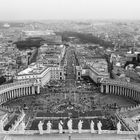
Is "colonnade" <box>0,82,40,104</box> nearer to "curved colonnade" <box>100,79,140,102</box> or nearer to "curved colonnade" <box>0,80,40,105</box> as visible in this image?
"curved colonnade" <box>0,80,40,105</box>

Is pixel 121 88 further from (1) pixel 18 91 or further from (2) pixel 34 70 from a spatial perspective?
(1) pixel 18 91

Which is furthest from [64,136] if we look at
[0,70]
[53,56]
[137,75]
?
[53,56]

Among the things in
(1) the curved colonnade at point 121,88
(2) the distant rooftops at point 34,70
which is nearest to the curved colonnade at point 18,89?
(2) the distant rooftops at point 34,70

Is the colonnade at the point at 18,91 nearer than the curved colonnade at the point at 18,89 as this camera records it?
Yes

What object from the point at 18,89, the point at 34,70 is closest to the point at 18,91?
the point at 18,89

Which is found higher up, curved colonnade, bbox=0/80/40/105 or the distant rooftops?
the distant rooftops

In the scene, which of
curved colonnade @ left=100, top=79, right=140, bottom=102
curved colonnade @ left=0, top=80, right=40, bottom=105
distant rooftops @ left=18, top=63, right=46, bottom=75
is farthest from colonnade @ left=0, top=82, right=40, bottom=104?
curved colonnade @ left=100, top=79, right=140, bottom=102

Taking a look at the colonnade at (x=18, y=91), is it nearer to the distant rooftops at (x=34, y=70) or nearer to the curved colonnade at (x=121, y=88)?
the distant rooftops at (x=34, y=70)
